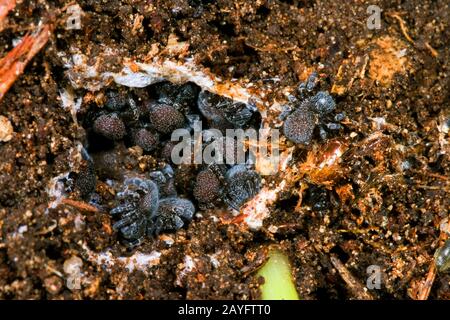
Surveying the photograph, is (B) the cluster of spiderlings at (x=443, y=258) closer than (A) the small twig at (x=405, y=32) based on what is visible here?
Yes

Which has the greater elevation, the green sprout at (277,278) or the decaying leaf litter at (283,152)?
the decaying leaf litter at (283,152)

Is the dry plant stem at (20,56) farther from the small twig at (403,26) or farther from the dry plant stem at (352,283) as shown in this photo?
the small twig at (403,26)

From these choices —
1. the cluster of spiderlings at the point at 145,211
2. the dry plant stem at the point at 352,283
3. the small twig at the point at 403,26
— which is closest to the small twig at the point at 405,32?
the small twig at the point at 403,26

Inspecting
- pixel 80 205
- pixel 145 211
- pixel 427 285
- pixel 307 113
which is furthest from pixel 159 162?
pixel 427 285

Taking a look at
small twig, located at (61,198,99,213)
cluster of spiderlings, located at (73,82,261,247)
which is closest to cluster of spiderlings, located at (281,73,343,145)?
cluster of spiderlings, located at (73,82,261,247)

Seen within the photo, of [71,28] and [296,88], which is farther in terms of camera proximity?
[296,88]

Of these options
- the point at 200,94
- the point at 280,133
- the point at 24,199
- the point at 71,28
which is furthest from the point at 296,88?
the point at 24,199
